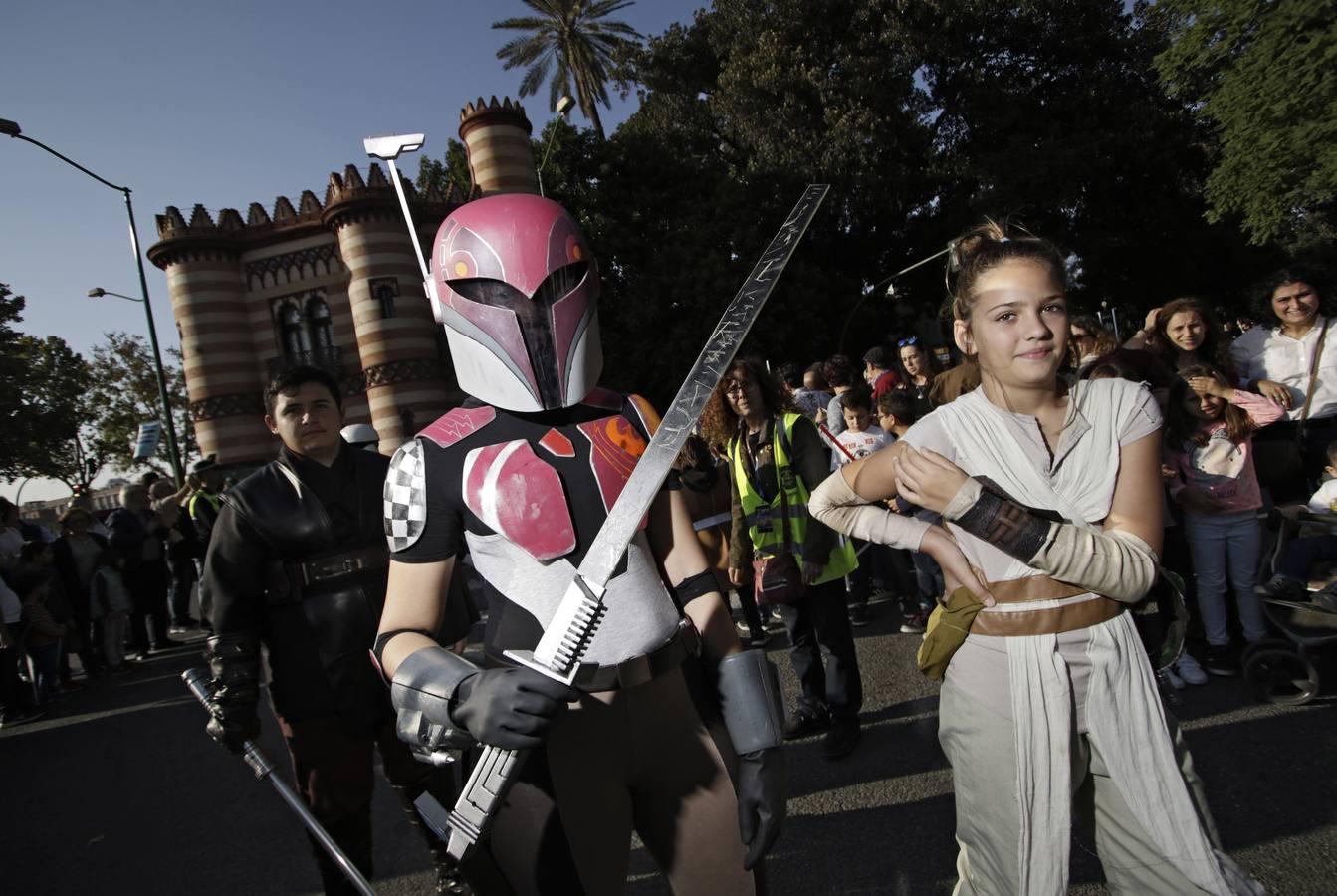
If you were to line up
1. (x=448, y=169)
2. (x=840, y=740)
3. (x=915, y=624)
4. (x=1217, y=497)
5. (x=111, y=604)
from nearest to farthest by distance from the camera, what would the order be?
(x=840, y=740) → (x=1217, y=497) → (x=915, y=624) → (x=111, y=604) → (x=448, y=169)

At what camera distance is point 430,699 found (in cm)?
148

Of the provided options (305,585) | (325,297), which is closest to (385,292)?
(325,297)

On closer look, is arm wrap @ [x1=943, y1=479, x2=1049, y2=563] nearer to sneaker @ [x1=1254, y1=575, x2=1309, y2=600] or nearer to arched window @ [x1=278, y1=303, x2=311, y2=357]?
sneaker @ [x1=1254, y1=575, x2=1309, y2=600]

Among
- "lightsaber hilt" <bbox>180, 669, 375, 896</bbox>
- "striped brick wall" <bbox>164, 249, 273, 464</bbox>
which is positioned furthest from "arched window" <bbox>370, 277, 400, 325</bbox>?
"lightsaber hilt" <bbox>180, 669, 375, 896</bbox>

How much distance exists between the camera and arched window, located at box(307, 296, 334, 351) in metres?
21.3

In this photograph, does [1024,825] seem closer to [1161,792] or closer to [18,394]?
[1161,792]

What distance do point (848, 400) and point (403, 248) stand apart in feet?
56.9

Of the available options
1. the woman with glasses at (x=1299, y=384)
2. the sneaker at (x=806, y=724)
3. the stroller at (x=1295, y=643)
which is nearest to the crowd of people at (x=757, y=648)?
the sneaker at (x=806, y=724)

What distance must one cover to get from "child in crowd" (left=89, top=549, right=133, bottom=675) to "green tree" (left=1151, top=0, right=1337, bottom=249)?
65.6ft

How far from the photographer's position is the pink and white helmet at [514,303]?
1689 mm

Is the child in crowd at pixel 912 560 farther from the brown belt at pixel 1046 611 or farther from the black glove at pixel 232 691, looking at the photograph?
the black glove at pixel 232 691

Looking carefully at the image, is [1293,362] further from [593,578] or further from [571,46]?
[571,46]

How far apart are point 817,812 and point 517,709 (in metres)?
2.54

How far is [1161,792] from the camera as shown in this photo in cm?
160
